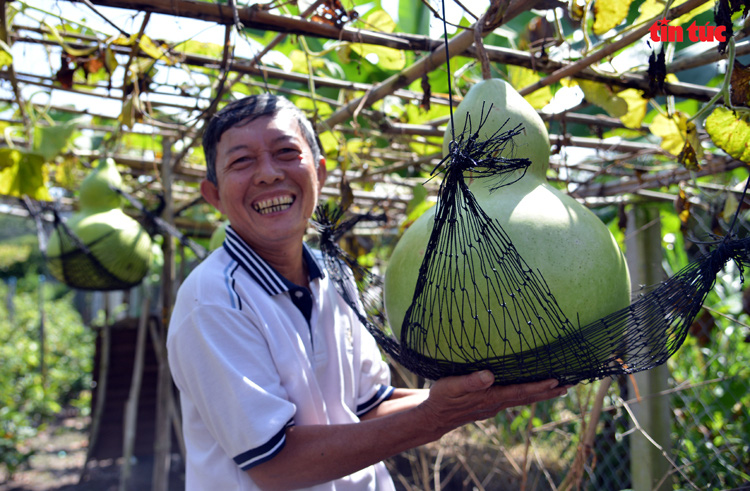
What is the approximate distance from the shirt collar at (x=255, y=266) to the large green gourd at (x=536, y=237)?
434mm

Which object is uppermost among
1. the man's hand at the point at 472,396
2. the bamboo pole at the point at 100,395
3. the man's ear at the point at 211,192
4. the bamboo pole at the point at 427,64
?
the bamboo pole at the point at 427,64

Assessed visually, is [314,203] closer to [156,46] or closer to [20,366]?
[156,46]

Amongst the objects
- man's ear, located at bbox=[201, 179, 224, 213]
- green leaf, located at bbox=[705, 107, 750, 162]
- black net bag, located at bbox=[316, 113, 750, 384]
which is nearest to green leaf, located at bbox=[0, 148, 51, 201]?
man's ear, located at bbox=[201, 179, 224, 213]

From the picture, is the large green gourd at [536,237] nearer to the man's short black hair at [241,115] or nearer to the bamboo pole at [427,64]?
the bamboo pole at [427,64]

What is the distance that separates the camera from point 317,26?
65.6 inches

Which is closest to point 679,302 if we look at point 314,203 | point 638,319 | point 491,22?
point 638,319

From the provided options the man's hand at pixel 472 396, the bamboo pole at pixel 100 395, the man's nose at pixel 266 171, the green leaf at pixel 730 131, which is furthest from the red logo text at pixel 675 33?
the bamboo pole at pixel 100 395

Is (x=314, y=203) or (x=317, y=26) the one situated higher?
(x=317, y=26)

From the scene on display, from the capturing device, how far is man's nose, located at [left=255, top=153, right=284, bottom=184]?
159 centimetres

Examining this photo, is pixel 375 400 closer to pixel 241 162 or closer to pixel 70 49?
pixel 241 162

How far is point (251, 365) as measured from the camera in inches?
54.8

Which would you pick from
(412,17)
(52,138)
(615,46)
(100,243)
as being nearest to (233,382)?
(615,46)

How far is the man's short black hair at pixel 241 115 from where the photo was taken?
1.61 m

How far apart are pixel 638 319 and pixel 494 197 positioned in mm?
367
